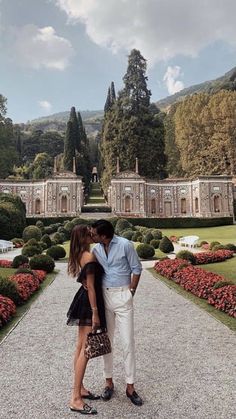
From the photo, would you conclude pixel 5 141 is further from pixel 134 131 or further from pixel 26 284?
pixel 26 284

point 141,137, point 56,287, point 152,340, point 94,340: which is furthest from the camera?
point 141,137

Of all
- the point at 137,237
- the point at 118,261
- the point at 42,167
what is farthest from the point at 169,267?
the point at 42,167

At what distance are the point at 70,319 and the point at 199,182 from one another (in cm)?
4876

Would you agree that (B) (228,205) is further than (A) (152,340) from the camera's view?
Yes

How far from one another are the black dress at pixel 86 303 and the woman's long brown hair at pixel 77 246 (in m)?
0.14

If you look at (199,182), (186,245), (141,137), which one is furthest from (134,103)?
(186,245)

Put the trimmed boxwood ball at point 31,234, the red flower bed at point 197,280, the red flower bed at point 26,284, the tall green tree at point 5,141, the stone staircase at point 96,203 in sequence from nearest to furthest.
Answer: the red flower bed at point 26,284 < the red flower bed at point 197,280 < the trimmed boxwood ball at point 31,234 < the tall green tree at point 5,141 < the stone staircase at point 96,203

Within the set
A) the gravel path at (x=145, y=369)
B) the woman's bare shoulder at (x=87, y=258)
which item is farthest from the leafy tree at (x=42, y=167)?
the woman's bare shoulder at (x=87, y=258)

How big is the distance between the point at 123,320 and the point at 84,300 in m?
0.51

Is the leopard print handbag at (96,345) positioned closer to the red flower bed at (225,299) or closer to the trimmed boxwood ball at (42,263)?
the red flower bed at (225,299)

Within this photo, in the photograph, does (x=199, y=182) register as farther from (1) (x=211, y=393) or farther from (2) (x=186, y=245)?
(1) (x=211, y=393)

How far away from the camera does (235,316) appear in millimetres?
8438

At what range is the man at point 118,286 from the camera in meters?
4.36

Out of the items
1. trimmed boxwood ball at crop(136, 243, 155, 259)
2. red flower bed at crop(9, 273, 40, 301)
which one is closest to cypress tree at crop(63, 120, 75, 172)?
trimmed boxwood ball at crop(136, 243, 155, 259)
